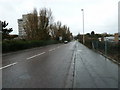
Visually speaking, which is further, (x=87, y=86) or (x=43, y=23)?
(x=43, y=23)

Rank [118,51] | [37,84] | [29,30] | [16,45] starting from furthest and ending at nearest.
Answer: [29,30] < [16,45] < [118,51] < [37,84]

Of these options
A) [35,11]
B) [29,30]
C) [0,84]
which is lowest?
[0,84]

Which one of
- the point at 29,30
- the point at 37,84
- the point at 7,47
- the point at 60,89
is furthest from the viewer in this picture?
the point at 29,30

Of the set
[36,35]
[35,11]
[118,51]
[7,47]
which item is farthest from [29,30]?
[118,51]

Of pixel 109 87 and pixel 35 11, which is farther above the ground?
pixel 35 11

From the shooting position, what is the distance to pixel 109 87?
6.38 metres

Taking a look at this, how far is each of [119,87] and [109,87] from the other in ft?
1.08

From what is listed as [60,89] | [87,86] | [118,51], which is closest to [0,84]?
[60,89]

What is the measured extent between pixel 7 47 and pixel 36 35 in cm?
2450

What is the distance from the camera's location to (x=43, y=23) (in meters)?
50.7

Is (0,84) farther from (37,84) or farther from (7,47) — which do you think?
(7,47)

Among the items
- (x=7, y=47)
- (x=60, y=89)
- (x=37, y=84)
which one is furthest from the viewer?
(x=7, y=47)

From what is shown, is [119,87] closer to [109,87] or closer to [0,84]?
[109,87]

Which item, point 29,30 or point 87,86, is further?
point 29,30
